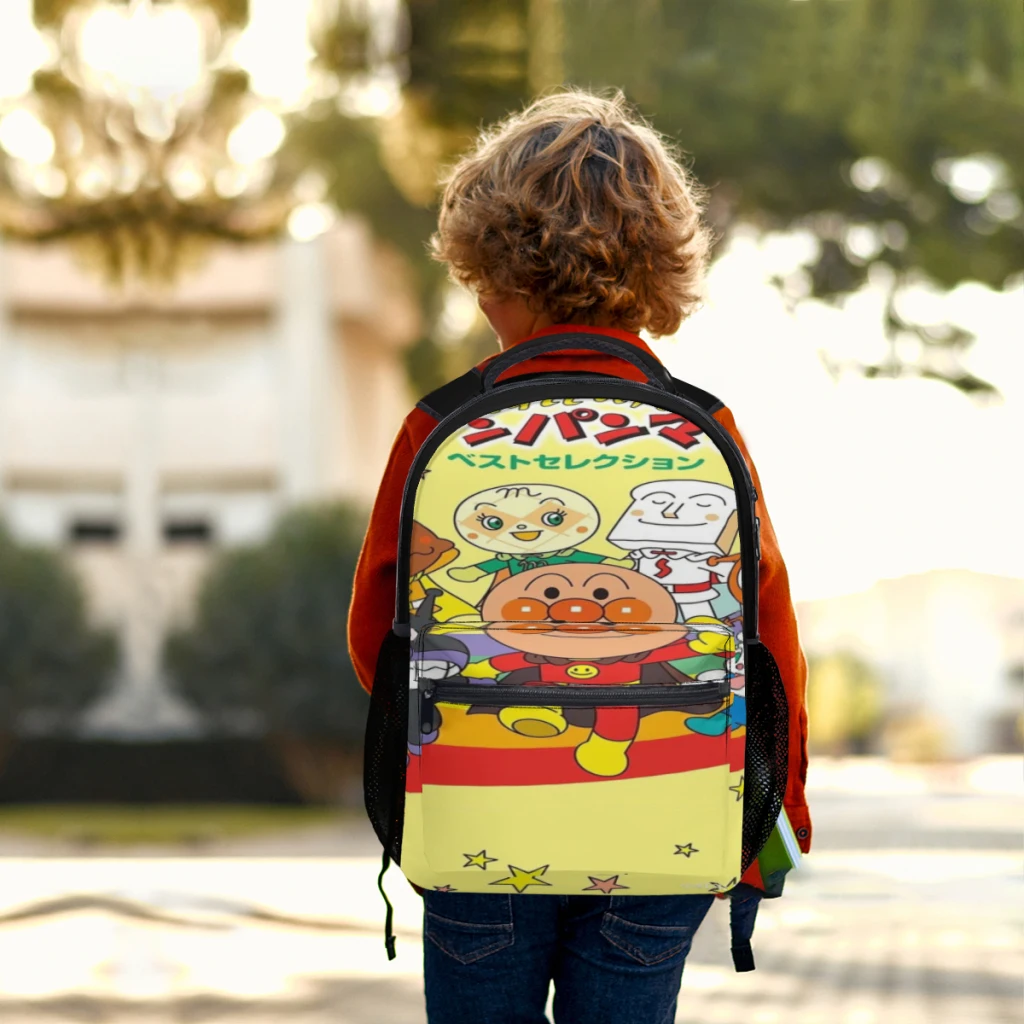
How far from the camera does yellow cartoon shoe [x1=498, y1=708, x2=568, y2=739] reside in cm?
174

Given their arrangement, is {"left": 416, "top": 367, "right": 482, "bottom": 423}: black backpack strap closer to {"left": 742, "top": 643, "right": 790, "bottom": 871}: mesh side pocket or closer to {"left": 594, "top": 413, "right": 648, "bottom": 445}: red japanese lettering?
{"left": 594, "top": 413, "right": 648, "bottom": 445}: red japanese lettering

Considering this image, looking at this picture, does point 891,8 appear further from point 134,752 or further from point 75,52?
point 134,752

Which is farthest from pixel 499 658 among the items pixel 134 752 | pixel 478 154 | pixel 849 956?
pixel 134 752

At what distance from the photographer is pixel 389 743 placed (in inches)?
71.8

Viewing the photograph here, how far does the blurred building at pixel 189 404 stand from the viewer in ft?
71.5

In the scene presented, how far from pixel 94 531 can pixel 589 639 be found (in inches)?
883

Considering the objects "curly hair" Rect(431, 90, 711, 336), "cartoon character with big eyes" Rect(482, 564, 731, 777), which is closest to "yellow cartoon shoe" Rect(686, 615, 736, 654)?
"cartoon character with big eyes" Rect(482, 564, 731, 777)

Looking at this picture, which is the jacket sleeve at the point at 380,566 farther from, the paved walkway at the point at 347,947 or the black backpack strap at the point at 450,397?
the paved walkway at the point at 347,947

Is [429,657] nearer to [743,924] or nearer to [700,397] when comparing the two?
[700,397]

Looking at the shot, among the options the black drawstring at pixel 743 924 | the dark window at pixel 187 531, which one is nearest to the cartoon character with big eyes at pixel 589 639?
the black drawstring at pixel 743 924

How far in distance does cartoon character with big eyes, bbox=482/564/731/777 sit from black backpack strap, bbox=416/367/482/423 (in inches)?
9.1

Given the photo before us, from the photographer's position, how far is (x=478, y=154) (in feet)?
6.40

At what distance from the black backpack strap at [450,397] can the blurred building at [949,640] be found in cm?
3773

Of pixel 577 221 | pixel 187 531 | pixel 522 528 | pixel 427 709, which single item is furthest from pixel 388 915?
pixel 187 531
